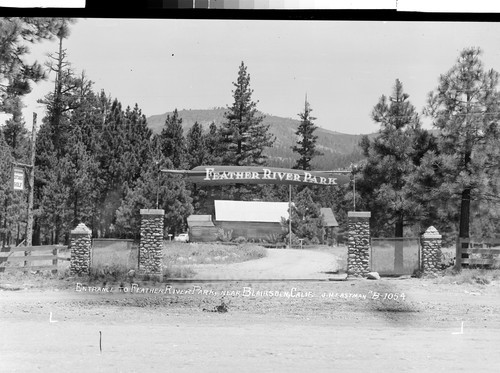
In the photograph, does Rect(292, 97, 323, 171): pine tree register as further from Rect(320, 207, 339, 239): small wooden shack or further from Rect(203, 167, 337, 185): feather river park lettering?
Rect(320, 207, 339, 239): small wooden shack

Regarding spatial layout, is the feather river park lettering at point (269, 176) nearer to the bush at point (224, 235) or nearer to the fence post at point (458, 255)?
the bush at point (224, 235)

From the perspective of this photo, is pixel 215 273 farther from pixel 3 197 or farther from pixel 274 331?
pixel 3 197

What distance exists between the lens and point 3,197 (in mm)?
5078

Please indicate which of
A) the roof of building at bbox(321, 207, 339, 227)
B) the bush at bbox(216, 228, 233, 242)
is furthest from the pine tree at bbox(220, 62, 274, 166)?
the roof of building at bbox(321, 207, 339, 227)

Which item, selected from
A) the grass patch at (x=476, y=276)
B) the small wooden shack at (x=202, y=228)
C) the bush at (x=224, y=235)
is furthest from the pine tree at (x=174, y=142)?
the grass patch at (x=476, y=276)

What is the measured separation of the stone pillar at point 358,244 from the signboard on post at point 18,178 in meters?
2.59

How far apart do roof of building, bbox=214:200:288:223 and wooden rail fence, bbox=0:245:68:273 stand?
1.26m

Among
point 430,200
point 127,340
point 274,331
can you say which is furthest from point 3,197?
point 430,200

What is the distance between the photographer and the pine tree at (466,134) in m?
4.55

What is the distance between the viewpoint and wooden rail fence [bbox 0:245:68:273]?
4703mm

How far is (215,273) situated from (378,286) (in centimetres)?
129

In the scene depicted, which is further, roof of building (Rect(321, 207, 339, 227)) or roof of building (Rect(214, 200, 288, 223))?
roof of building (Rect(321, 207, 339, 227))

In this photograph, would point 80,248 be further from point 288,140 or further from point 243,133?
point 288,140

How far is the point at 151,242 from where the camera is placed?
5.13 meters
